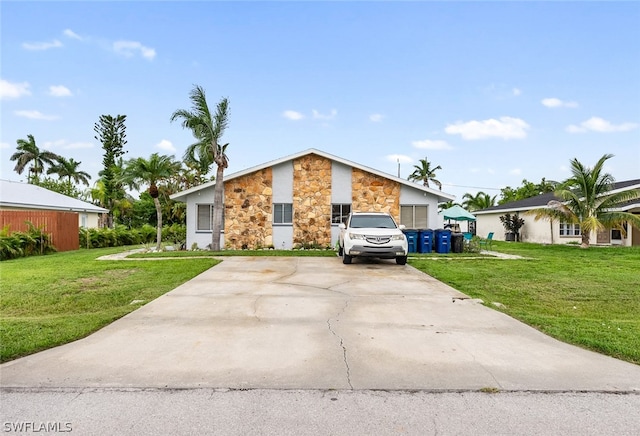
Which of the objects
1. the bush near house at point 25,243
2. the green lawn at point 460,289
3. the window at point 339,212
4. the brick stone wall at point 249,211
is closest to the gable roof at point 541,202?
the green lawn at point 460,289

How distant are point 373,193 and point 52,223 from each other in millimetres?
16026

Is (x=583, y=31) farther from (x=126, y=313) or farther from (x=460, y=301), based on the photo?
(x=126, y=313)

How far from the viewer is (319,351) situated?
429 cm

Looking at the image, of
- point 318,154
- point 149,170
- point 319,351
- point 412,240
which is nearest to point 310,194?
point 318,154

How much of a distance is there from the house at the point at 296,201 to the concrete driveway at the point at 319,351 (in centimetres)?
1155

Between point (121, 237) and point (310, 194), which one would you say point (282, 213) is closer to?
point (310, 194)

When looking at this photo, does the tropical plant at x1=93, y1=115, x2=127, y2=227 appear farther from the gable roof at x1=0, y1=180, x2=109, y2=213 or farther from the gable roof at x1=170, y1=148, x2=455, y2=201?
the gable roof at x1=170, y1=148, x2=455, y2=201

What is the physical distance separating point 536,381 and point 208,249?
16.8 metres

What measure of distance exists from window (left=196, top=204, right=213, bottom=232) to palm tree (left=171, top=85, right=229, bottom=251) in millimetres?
746

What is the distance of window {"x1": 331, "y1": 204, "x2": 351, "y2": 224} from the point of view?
1903 cm

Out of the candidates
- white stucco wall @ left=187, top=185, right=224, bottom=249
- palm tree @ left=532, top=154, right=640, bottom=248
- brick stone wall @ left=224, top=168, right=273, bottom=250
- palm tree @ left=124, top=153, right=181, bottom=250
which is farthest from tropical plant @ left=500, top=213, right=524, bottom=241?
palm tree @ left=124, top=153, right=181, bottom=250

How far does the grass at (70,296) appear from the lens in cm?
477

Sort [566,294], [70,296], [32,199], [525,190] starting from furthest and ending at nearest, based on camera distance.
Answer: [525,190], [32,199], [566,294], [70,296]

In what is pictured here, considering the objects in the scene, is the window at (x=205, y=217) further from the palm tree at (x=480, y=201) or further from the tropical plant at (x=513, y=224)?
the palm tree at (x=480, y=201)
